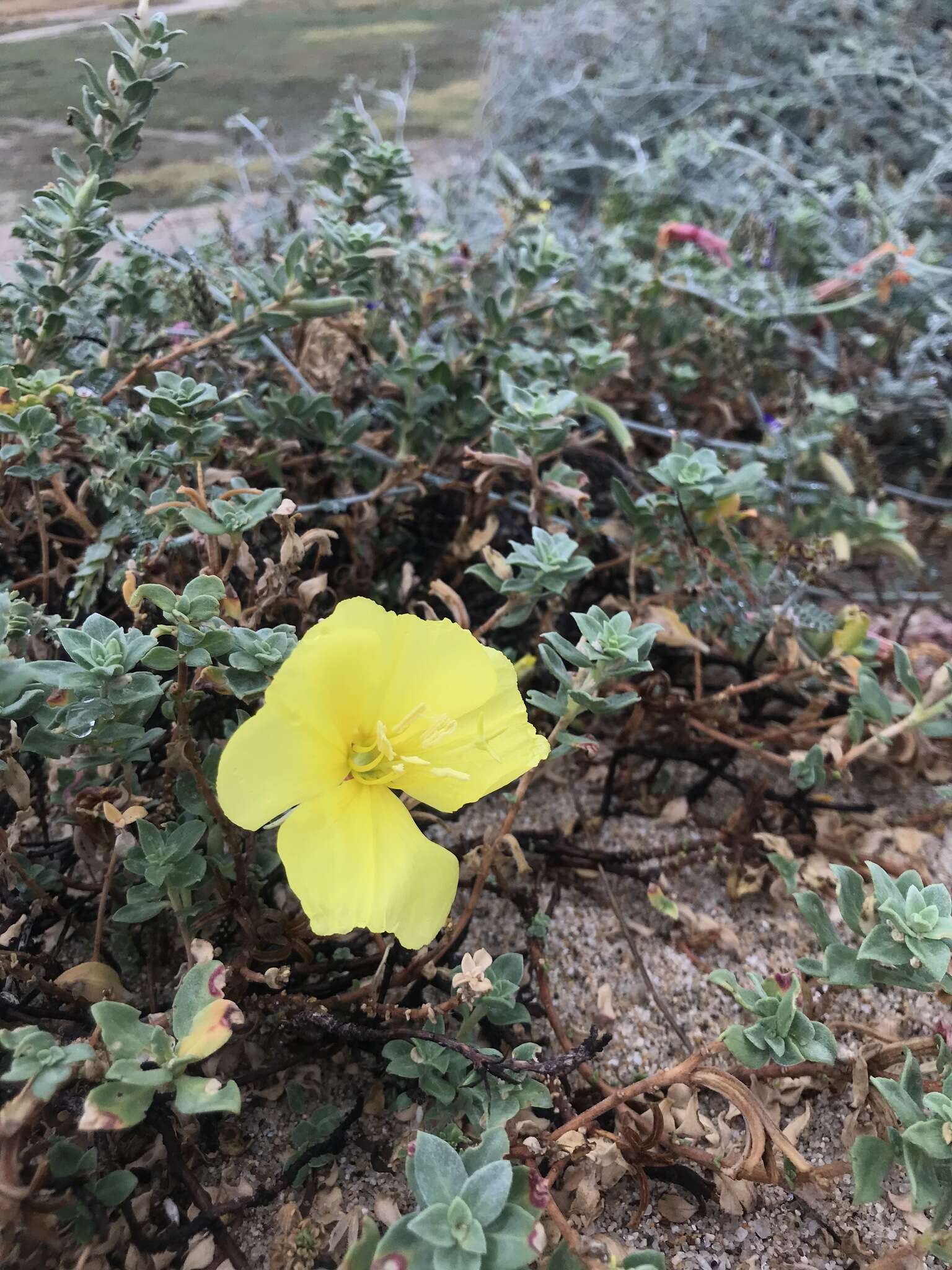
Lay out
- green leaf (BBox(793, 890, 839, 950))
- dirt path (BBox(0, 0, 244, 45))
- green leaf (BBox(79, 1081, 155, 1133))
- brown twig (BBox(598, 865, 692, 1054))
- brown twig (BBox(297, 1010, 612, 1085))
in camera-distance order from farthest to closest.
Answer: dirt path (BBox(0, 0, 244, 45))
brown twig (BBox(598, 865, 692, 1054))
green leaf (BBox(793, 890, 839, 950))
brown twig (BBox(297, 1010, 612, 1085))
green leaf (BBox(79, 1081, 155, 1133))

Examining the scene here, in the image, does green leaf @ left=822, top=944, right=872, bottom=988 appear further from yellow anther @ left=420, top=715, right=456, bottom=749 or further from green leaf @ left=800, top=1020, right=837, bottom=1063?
yellow anther @ left=420, top=715, right=456, bottom=749

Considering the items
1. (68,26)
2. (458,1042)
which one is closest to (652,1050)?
(458,1042)

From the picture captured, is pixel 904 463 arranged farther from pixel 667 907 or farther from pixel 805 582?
pixel 667 907

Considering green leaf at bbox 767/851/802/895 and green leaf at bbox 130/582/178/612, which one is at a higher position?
green leaf at bbox 130/582/178/612

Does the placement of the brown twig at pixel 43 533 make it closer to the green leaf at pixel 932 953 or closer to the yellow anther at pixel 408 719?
the yellow anther at pixel 408 719

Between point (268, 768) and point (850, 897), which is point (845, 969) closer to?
point (850, 897)

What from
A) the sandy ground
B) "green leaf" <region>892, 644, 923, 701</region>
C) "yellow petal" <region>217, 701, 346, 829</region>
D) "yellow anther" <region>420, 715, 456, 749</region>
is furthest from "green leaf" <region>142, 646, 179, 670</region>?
"green leaf" <region>892, 644, 923, 701</region>

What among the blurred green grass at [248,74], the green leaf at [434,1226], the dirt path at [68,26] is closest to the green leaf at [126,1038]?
the green leaf at [434,1226]
